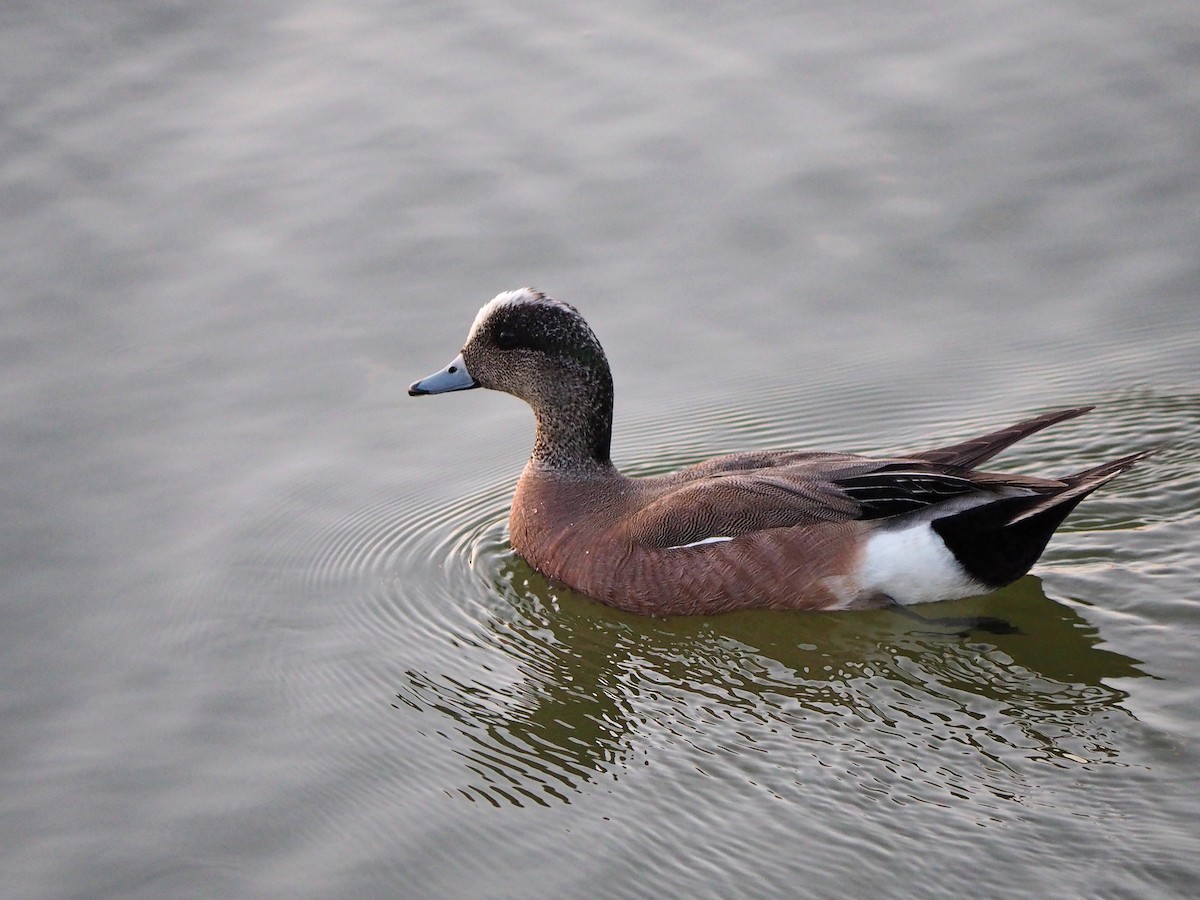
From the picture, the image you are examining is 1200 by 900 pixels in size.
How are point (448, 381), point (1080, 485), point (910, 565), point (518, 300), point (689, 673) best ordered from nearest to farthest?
point (689, 673), point (1080, 485), point (910, 565), point (518, 300), point (448, 381)

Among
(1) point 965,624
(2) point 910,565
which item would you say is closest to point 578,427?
(2) point 910,565

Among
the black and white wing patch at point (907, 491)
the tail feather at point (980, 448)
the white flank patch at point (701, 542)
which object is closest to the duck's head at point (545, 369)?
the white flank patch at point (701, 542)

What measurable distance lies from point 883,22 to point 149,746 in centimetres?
714

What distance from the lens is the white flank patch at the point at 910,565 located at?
6.52 meters

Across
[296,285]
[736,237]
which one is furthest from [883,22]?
[296,285]

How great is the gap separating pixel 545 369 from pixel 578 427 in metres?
0.31

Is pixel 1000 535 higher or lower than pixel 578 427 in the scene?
lower

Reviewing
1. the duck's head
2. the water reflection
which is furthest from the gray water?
the duck's head

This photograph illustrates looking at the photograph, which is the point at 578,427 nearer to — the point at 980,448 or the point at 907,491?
the point at 907,491

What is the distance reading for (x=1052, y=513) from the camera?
6293mm

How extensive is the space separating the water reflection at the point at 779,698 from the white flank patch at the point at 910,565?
0.12m

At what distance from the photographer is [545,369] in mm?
7188

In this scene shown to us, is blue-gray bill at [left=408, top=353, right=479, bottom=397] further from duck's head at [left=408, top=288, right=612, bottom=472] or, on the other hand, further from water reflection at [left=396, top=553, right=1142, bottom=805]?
water reflection at [left=396, top=553, right=1142, bottom=805]

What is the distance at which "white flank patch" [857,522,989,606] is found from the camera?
6.52m
